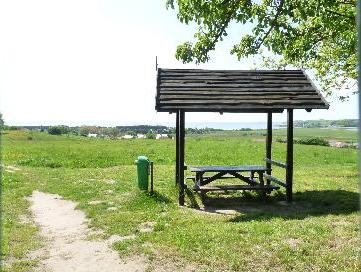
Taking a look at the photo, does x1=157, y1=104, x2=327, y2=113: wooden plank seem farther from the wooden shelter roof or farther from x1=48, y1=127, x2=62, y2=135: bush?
x1=48, y1=127, x2=62, y2=135: bush

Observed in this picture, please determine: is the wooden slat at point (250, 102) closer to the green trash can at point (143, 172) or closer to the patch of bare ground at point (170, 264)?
the green trash can at point (143, 172)

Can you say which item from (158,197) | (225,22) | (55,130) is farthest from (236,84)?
(55,130)

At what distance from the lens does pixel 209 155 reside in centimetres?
3234

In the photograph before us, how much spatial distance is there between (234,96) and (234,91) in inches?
15.6

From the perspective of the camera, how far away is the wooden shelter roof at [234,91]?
44.8 feet

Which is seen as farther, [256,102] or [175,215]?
[256,102]

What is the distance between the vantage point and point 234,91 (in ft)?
47.5

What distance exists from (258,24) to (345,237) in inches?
193

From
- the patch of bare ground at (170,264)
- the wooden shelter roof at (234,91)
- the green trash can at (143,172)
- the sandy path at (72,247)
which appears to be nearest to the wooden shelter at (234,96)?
the wooden shelter roof at (234,91)

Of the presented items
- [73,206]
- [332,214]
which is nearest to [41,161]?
[73,206]

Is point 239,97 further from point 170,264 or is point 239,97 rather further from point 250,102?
point 170,264

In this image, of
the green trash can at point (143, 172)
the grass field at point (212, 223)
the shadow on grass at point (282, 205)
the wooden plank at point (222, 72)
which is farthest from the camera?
the wooden plank at point (222, 72)

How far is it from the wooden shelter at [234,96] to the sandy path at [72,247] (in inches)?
143

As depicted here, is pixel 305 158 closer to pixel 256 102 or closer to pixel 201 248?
pixel 256 102
